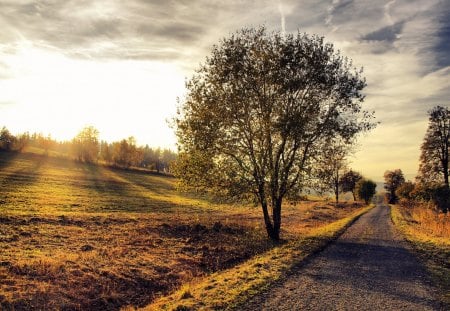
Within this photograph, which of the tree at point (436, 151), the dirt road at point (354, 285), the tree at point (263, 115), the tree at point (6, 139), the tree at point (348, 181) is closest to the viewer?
the dirt road at point (354, 285)

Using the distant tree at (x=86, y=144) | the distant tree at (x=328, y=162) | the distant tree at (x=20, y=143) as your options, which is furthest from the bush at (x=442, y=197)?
the distant tree at (x=20, y=143)

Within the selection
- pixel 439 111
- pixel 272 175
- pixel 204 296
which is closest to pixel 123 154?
pixel 439 111

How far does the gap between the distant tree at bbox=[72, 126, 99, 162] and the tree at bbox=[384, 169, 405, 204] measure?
111 m

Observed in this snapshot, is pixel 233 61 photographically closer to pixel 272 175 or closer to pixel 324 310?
pixel 272 175

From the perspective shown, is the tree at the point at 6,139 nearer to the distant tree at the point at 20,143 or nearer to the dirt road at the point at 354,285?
the distant tree at the point at 20,143

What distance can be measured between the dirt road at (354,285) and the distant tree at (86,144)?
5084 inches

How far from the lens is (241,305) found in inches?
443

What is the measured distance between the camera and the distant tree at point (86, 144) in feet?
440

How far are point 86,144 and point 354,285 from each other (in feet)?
448

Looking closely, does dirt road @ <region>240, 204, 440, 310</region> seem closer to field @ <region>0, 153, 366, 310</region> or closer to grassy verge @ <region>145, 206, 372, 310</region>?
grassy verge @ <region>145, 206, 372, 310</region>

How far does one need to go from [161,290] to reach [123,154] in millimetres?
131808

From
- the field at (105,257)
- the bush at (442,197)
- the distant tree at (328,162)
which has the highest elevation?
the distant tree at (328,162)

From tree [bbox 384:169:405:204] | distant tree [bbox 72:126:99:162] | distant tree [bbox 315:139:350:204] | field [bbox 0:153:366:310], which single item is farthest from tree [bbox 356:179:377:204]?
distant tree [bbox 72:126:99:162]

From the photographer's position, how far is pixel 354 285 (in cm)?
1341
